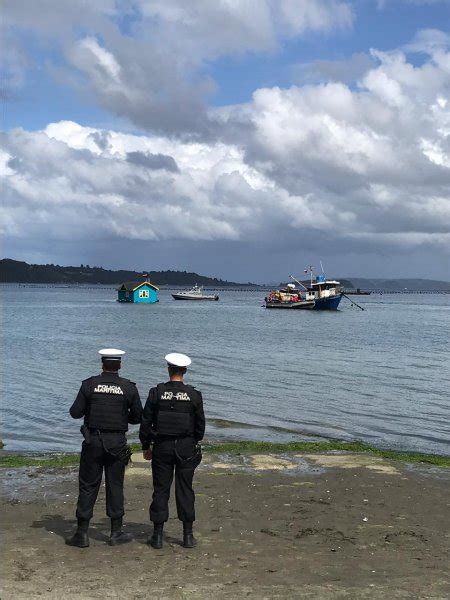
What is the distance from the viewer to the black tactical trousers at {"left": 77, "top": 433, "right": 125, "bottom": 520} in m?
8.32

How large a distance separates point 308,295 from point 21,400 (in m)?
111

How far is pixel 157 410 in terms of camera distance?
838cm

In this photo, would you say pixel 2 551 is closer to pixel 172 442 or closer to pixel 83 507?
pixel 83 507

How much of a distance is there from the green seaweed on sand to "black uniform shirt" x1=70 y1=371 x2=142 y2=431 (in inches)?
224

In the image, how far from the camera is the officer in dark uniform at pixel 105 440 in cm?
832

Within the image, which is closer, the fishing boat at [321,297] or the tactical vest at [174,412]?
the tactical vest at [174,412]

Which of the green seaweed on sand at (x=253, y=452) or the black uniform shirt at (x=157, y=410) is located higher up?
the black uniform shirt at (x=157, y=410)

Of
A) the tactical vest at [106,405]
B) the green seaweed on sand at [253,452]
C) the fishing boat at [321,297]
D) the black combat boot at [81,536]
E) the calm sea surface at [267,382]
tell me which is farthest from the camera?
the fishing boat at [321,297]

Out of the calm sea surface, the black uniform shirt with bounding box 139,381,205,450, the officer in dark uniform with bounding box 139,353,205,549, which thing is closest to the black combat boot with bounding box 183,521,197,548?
the officer in dark uniform with bounding box 139,353,205,549

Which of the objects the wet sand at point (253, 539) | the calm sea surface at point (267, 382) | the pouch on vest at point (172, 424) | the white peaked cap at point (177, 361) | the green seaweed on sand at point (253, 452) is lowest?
the calm sea surface at point (267, 382)

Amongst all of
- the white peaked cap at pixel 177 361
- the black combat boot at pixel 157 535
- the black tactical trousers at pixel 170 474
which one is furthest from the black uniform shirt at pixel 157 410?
the black combat boot at pixel 157 535

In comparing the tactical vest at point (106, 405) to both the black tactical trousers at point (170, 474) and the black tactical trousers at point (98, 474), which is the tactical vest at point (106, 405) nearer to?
the black tactical trousers at point (98, 474)

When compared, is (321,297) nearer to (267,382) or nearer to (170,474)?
(267,382)

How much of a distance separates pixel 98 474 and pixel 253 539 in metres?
2.14
